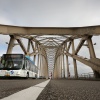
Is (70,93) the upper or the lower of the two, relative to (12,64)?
lower

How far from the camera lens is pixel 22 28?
28.3m

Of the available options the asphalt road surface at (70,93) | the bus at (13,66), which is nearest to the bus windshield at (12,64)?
the bus at (13,66)

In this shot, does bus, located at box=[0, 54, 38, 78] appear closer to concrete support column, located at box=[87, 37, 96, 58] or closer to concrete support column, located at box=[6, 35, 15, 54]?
concrete support column, located at box=[6, 35, 15, 54]

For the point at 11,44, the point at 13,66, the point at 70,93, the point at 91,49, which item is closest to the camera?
the point at 70,93

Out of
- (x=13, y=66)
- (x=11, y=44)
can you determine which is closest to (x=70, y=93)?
(x=13, y=66)

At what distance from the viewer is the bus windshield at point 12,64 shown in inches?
673

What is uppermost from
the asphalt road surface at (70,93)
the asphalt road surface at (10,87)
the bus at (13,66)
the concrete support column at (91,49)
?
the concrete support column at (91,49)

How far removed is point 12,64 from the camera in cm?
1727

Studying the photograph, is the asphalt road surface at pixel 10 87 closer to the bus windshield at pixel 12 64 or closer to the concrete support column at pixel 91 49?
the bus windshield at pixel 12 64

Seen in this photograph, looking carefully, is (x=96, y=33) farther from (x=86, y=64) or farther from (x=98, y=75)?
(x=98, y=75)

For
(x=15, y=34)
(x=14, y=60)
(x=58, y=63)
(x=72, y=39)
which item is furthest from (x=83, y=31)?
(x=58, y=63)

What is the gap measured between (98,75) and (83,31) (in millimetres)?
7935

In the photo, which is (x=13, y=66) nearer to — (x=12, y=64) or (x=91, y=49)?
(x=12, y=64)

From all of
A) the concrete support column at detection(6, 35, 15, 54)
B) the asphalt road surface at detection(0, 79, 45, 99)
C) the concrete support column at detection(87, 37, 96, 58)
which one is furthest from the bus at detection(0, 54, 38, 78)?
the concrete support column at detection(87, 37, 96, 58)
